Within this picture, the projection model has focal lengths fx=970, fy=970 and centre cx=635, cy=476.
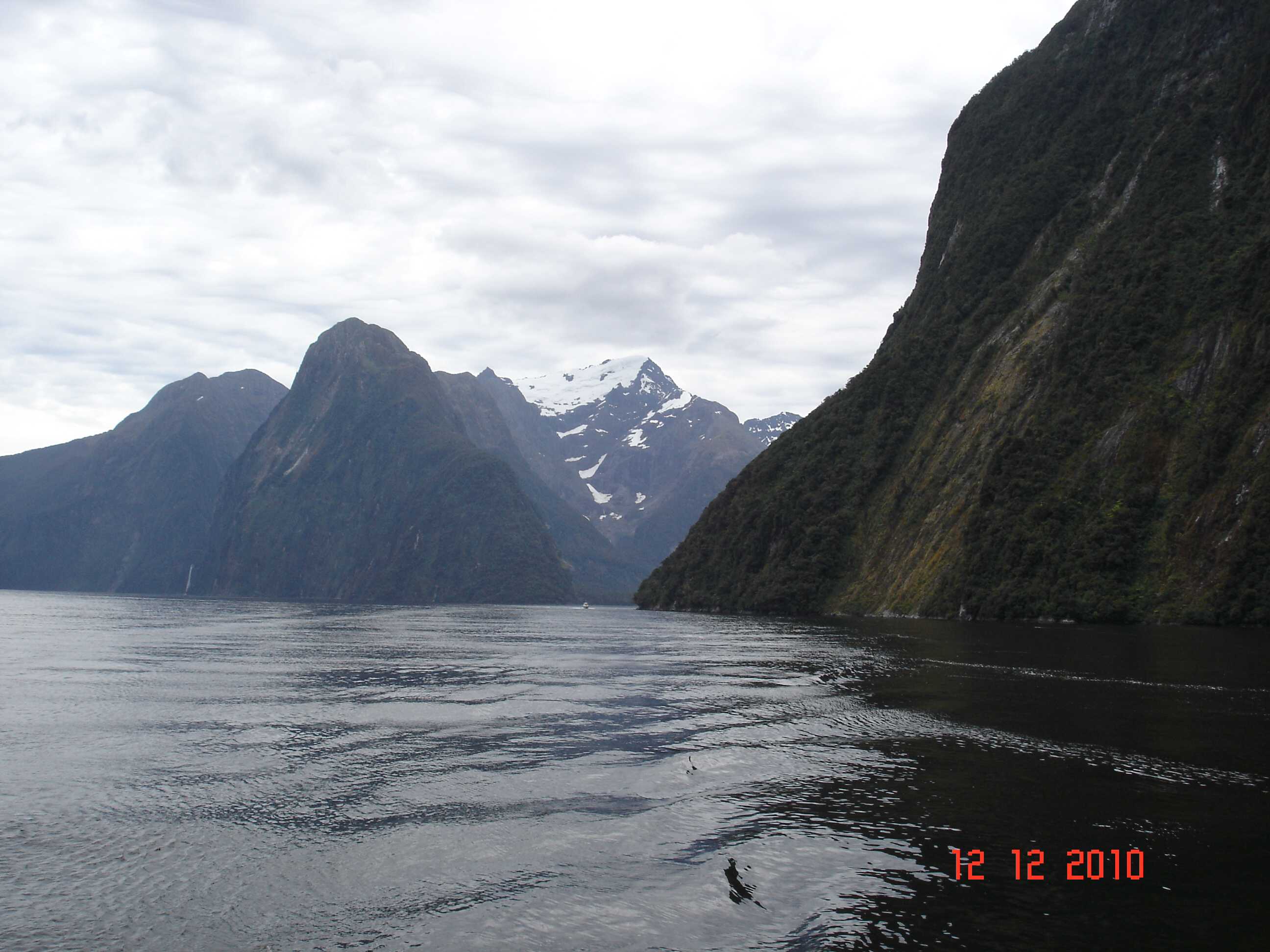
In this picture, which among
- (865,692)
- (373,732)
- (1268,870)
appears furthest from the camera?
(865,692)

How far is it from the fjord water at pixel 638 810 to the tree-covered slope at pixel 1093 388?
58.3 meters

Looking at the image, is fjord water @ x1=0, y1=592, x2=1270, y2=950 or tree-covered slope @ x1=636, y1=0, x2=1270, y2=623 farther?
tree-covered slope @ x1=636, y1=0, x2=1270, y2=623

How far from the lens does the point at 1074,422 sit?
13238cm

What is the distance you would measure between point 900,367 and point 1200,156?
61813 mm

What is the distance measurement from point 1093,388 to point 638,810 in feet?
407

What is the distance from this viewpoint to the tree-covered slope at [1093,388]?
11069cm

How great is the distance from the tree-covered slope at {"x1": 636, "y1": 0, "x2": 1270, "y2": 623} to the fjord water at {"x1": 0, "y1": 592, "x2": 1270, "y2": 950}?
191 ft

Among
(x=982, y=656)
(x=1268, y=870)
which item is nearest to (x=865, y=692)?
(x=982, y=656)

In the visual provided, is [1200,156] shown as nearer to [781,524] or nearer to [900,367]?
[900,367]

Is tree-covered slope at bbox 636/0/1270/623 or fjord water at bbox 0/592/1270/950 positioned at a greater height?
tree-covered slope at bbox 636/0/1270/623

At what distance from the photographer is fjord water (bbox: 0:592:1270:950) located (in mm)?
18672

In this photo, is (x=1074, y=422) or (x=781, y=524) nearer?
(x=1074, y=422)

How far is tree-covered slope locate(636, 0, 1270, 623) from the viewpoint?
11069 centimetres

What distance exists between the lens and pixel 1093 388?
435 ft
